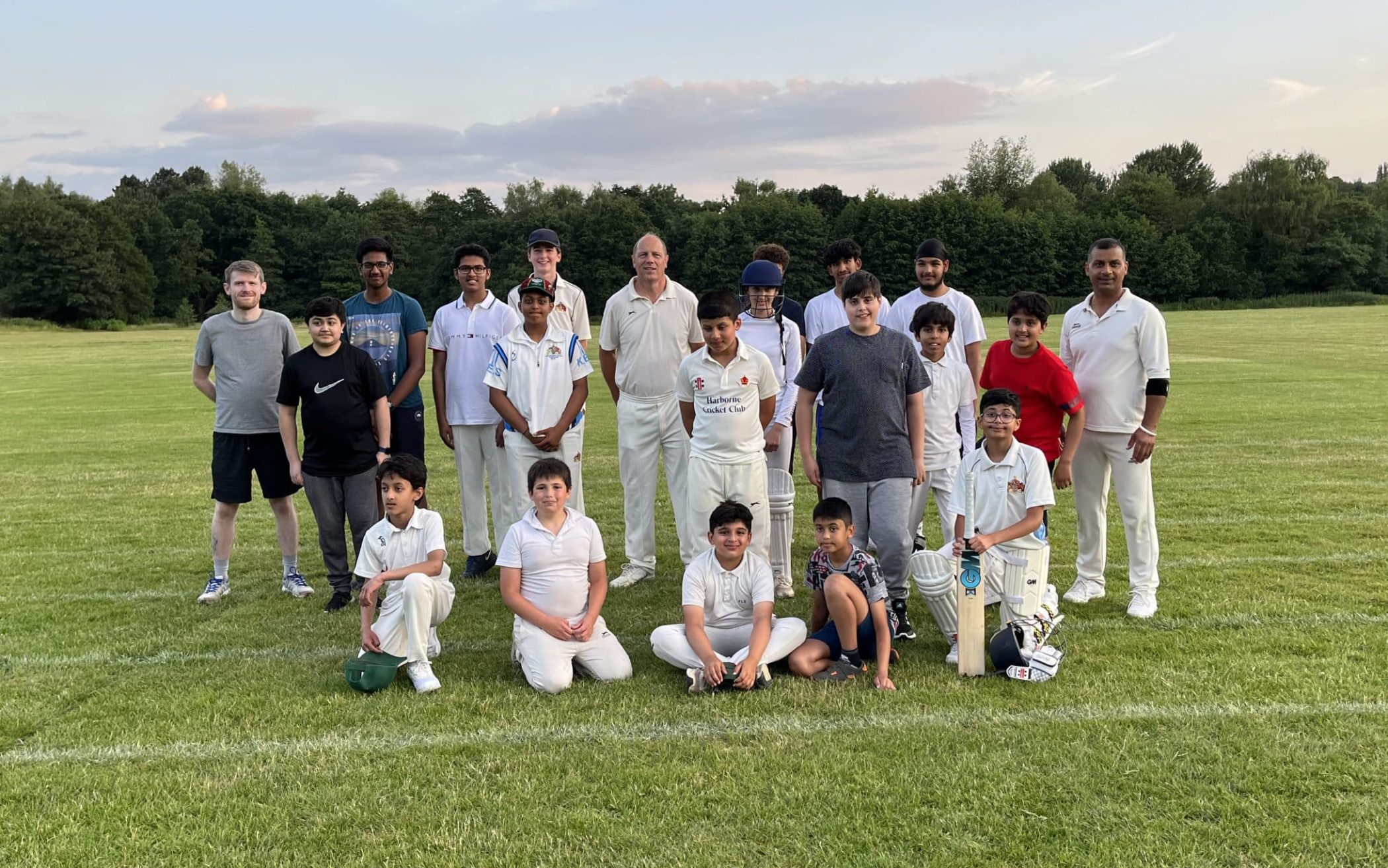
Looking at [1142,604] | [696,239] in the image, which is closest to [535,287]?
[1142,604]

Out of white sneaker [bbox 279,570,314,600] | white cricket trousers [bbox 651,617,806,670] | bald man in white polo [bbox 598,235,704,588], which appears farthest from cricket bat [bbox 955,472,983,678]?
white sneaker [bbox 279,570,314,600]

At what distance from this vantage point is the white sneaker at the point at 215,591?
6109 mm

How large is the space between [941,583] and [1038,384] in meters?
1.51

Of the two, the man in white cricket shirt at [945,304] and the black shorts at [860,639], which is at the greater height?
the man in white cricket shirt at [945,304]

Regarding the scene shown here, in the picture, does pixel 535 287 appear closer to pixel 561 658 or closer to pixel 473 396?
pixel 473 396

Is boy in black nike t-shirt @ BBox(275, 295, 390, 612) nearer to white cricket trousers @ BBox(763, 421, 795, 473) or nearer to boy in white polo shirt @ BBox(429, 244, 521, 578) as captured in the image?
boy in white polo shirt @ BBox(429, 244, 521, 578)

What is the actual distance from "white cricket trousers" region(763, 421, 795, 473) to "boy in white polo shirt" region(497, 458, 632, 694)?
6.25ft

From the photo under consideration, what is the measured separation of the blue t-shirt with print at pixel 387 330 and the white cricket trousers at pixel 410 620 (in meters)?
2.27

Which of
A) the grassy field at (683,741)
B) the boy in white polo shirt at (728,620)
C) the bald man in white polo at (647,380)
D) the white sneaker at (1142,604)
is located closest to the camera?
the grassy field at (683,741)

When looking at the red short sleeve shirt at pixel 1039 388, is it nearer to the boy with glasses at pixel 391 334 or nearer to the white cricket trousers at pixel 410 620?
the white cricket trousers at pixel 410 620

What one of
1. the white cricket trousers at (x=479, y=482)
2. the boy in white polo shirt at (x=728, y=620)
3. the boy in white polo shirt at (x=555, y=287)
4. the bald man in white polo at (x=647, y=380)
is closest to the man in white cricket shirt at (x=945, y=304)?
the bald man in white polo at (x=647, y=380)

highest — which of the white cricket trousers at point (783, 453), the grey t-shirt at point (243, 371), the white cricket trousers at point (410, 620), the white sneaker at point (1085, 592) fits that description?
the grey t-shirt at point (243, 371)

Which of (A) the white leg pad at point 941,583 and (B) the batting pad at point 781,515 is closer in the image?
(A) the white leg pad at point 941,583

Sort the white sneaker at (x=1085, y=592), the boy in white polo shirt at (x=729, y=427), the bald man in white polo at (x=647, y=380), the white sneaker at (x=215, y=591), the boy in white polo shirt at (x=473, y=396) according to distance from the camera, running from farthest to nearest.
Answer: the boy in white polo shirt at (x=473, y=396)
the bald man in white polo at (x=647, y=380)
the white sneaker at (x=215, y=591)
the white sneaker at (x=1085, y=592)
the boy in white polo shirt at (x=729, y=427)
